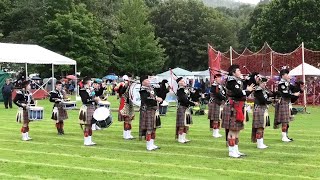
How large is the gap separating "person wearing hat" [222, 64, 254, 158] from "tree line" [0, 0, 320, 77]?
28296 mm

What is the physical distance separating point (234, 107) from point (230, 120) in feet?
0.87

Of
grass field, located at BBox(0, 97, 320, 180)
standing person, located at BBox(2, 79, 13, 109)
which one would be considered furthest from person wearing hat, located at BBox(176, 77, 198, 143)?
standing person, located at BBox(2, 79, 13, 109)

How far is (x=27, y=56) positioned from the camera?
28641mm

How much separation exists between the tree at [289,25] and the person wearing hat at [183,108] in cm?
2649

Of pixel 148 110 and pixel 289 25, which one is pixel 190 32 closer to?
pixel 289 25

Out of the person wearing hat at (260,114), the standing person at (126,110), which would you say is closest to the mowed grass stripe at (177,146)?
the person wearing hat at (260,114)

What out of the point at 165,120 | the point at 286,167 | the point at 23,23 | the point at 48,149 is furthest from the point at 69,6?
the point at 286,167

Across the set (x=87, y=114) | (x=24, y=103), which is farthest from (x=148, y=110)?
(x=24, y=103)

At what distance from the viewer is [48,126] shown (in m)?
16.1

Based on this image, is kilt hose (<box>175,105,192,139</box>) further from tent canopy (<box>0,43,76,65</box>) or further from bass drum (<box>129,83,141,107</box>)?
tent canopy (<box>0,43,76,65</box>)

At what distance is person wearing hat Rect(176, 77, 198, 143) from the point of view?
1158 centimetres

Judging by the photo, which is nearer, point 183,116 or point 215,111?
point 183,116

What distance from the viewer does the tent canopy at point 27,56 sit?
2777 centimetres

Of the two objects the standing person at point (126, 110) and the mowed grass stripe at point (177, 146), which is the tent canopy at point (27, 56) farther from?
the standing person at point (126, 110)
